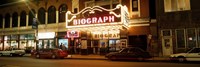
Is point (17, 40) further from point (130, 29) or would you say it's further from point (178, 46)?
point (178, 46)

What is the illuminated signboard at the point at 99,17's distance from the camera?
25648 millimetres

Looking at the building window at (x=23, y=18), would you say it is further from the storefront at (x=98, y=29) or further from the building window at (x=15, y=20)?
the storefront at (x=98, y=29)

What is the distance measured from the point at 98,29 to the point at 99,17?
11.0 ft

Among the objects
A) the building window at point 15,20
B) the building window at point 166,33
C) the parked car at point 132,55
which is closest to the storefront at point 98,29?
the parked car at point 132,55

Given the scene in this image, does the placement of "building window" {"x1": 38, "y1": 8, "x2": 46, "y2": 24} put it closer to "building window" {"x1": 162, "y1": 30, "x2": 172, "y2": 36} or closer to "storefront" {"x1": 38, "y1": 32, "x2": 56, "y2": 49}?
"storefront" {"x1": 38, "y1": 32, "x2": 56, "y2": 49}

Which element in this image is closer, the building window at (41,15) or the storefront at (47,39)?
the storefront at (47,39)

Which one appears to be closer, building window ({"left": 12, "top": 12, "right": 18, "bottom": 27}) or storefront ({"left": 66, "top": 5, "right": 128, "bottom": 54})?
storefront ({"left": 66, "top": 5, "right": 128, "bottom": 54})

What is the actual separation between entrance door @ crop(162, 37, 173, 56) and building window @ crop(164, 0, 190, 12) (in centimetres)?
344

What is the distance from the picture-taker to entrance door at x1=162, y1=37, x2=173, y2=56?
26952 mm

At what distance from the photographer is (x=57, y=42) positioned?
1431 inches

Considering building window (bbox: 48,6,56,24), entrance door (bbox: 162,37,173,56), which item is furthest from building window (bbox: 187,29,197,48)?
building window (bbox: 48,6,56,24)

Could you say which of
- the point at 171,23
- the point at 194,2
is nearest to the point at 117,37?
the point at 171,23

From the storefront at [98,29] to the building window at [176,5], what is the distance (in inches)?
193

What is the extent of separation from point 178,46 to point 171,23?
9.11 ft
